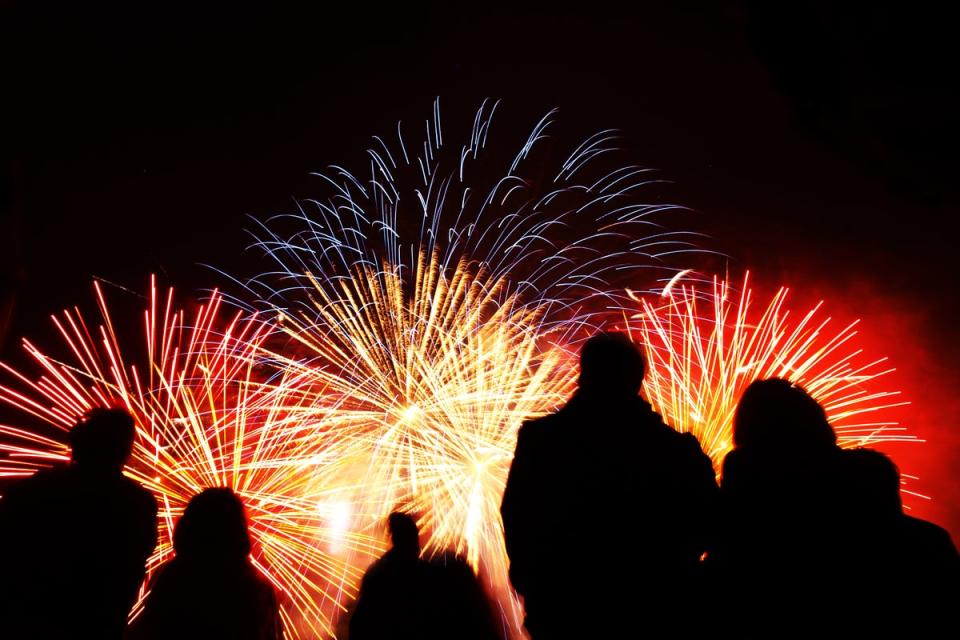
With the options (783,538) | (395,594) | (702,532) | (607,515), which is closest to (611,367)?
(607,515)

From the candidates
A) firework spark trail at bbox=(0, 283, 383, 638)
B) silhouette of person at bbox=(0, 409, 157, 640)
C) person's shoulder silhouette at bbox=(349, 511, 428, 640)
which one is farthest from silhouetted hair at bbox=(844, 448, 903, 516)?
firework spark trail at bbox=(0, 283, 383, 638)

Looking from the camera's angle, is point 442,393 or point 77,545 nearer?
point 77,545

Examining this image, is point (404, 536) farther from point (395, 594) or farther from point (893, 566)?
point (893, 566)

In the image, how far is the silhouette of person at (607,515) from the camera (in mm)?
2055

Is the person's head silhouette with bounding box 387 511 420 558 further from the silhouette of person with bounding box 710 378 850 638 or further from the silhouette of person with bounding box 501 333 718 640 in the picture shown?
the silhouette of person with bounding box 710 378 850 638

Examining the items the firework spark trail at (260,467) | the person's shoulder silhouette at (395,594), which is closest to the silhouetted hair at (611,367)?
the person's shoulder silhouette at (395,594)

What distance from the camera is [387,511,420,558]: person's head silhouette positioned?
12.0 ft

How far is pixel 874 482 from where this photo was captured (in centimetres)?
227

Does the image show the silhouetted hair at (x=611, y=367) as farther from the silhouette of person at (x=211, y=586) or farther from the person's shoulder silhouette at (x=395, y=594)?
the silhouette of person at (x=211, y=586)

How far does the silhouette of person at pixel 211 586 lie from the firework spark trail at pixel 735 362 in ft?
18.0

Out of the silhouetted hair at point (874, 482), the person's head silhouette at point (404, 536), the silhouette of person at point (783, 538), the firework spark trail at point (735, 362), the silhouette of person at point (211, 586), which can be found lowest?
the silhouette of person at point (211, 586)

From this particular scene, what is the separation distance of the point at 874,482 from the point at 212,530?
2.96 meters

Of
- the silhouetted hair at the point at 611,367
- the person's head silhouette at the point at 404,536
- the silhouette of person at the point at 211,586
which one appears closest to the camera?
the silhouetted hair at the point at 611,367

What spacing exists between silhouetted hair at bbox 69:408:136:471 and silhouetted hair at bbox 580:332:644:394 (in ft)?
7.72
